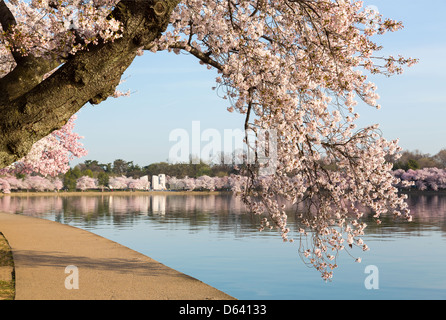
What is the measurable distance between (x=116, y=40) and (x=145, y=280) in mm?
5707

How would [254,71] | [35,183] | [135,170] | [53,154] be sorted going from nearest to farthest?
1. [254,71]
2. [53,154]
3. [35,183]
4. [135,170]

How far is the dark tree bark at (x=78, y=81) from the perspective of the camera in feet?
21.6

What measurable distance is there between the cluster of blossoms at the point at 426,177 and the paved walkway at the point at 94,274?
88889 mm

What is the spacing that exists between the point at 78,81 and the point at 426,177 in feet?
332

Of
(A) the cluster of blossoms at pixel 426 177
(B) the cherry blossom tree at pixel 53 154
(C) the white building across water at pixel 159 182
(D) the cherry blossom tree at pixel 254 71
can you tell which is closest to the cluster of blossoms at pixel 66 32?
(D) the cherry blossom tree at pixel 254 71

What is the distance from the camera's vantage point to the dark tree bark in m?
6.59

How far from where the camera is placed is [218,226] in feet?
91.9

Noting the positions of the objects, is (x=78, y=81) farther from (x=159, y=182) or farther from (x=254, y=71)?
(x=159, y=182)

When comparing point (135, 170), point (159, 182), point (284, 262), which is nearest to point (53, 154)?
point (284, 262)

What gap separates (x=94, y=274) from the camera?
427 inches

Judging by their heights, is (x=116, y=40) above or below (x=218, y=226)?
above

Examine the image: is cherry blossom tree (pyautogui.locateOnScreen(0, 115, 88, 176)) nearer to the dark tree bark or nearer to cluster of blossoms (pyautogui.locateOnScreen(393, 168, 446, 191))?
the dark tree bark
